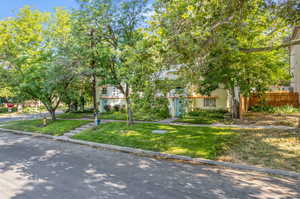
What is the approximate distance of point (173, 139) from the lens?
30.7 ft

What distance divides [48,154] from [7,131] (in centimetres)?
1068

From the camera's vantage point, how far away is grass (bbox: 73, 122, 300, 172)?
257 inches

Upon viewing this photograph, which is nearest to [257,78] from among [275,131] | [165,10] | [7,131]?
[275,131]

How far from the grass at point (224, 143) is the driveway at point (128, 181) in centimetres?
99

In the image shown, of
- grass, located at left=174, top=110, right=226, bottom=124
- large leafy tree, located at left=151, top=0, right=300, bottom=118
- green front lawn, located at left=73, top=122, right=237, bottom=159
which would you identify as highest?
large leafy tree, located at left=151, top=0, right=300, bottom=118

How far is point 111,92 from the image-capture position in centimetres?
2506

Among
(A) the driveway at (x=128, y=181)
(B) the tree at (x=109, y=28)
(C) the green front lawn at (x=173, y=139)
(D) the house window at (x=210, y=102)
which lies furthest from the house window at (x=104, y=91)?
(A) the driveway at (x=128, y=181)

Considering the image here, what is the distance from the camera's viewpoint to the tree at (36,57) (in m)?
13.5

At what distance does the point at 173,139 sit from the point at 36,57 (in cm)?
1423

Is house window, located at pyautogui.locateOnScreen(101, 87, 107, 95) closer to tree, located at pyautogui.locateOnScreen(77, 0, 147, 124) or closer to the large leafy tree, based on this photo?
tree, located at pyautogui.locateOnScreen(77, 0, 147, 124)

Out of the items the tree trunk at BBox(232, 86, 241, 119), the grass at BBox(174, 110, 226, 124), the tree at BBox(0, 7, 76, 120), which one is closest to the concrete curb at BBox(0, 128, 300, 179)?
the tree at BBox(0, 7, 76, 120)

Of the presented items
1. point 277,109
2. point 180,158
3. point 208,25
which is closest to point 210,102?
point 277,109

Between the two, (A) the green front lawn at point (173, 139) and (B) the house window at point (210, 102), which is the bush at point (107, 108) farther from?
(B) the house window at point (210, 102)

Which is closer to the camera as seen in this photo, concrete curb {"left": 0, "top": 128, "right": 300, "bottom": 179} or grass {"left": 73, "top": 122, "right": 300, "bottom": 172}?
concrete curb {"left": 0, "top": 128, "right": 300, "bottom": 179}
